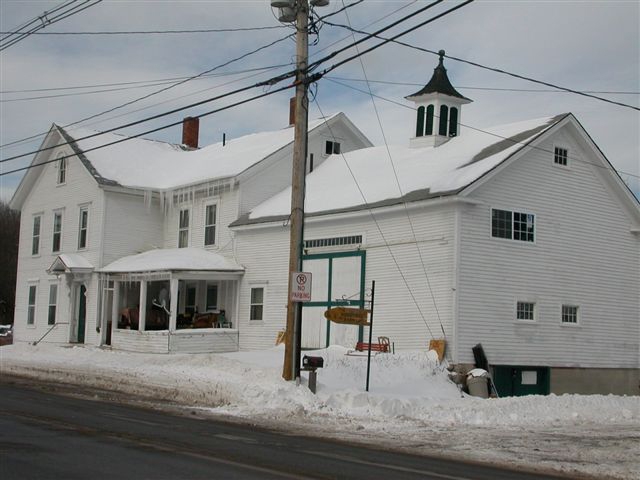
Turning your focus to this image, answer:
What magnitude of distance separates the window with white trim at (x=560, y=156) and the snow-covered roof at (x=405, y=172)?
897 millimetres

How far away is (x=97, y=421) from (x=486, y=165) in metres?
13.9

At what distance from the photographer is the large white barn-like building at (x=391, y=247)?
2391cm

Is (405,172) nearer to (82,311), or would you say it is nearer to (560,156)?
(560,156)

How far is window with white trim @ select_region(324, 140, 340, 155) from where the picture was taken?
116ft

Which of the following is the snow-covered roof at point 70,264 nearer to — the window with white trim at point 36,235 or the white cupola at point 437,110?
the window with white trim at point 36,235

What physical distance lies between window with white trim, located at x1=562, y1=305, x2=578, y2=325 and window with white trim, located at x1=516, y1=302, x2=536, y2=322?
1311 millimetres

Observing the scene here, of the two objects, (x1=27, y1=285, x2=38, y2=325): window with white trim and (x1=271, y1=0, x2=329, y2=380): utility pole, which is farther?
(x1=27, y1=285, x2=38, y2=325): window with white trim

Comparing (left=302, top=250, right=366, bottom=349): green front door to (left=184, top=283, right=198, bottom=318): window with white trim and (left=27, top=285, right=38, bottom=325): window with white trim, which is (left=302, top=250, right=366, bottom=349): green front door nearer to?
(left=184, top=283, right=198, bottom=318): window with white trim

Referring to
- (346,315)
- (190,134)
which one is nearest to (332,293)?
(346,315)

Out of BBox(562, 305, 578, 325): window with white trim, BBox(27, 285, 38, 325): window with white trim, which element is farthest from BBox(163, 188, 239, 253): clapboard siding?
BBox(562, 305, 578, 325): window with white trim

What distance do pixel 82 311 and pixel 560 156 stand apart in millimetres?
20375

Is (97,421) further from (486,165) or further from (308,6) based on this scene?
(486,165)

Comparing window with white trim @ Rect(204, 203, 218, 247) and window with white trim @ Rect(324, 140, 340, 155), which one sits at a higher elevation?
window with white trim @ Rect(324, 140, 340, 155)

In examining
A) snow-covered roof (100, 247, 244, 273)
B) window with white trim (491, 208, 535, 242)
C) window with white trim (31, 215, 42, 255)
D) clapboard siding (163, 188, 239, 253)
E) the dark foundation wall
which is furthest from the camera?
window with white trim (31, 215, 42, 255)
